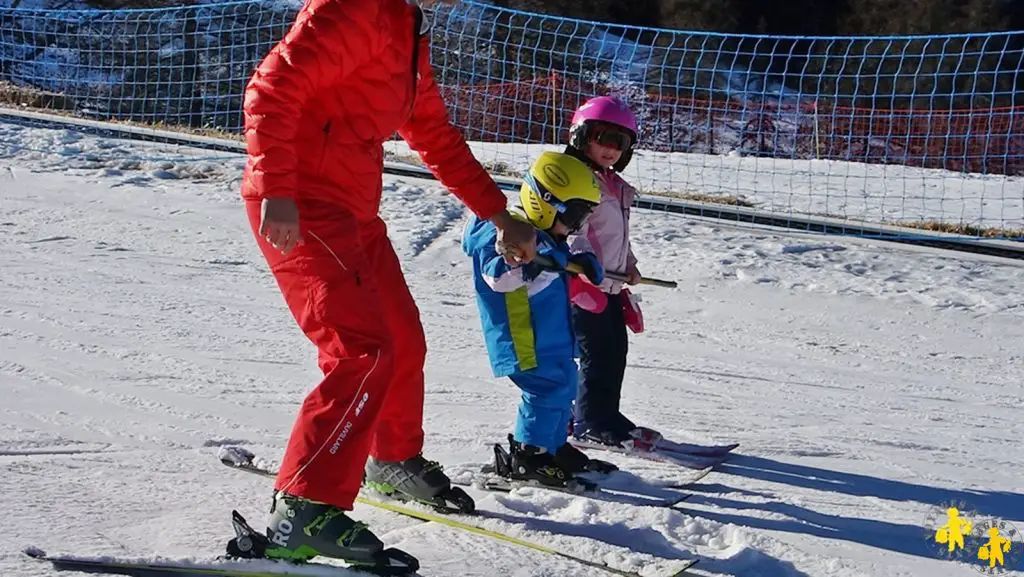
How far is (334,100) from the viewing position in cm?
331

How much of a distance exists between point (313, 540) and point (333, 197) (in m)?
0.85

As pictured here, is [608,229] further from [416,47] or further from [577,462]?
[416,47]

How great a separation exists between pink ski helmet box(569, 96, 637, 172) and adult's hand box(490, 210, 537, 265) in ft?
3.06

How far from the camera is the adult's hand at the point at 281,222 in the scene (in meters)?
3.09

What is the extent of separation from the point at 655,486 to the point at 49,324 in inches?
128

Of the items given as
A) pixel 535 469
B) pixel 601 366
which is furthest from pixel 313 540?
pixel 601 366

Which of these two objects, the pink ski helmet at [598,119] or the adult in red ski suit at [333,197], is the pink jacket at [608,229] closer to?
the pink ski helmet at [598,119]

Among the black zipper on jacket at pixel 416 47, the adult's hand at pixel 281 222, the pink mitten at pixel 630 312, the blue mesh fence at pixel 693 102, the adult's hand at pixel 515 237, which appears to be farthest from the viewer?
the blue mesh fence at pixel 693 102

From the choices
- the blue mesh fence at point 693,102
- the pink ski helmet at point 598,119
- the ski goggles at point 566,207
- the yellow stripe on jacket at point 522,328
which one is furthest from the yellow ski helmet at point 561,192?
the blue mesh fence at point 693,102

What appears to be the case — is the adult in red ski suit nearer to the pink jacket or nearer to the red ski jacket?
the red ski jacket

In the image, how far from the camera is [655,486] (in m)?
4.32

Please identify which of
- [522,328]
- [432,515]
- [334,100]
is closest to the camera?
[334,100]

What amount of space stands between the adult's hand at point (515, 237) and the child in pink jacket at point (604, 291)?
2.84 feet

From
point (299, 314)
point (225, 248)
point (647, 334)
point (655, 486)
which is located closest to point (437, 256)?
point (225, 248)
